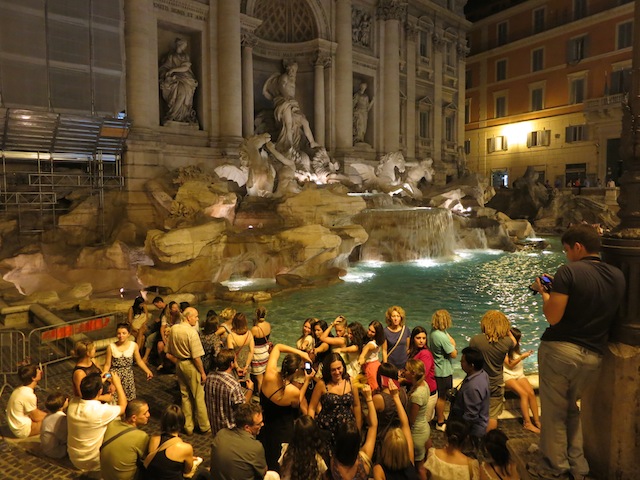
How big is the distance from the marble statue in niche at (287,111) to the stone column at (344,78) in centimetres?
164

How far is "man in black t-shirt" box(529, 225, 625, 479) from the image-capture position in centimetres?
254

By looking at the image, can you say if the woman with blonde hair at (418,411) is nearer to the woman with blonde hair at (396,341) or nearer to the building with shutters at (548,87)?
the woman with blonde hair at (396,341)

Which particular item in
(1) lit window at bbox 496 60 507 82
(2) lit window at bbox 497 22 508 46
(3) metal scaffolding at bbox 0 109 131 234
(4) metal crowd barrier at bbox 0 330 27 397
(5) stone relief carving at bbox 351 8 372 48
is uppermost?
(2) lit window at bbox 497 22 508 46

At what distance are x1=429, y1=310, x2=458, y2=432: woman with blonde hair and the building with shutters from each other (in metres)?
25.8

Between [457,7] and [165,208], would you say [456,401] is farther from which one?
[457,7]

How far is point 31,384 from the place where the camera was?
3.87 metres

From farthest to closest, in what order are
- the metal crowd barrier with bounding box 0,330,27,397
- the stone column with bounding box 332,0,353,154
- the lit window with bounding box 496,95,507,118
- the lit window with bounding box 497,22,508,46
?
1. the lit window with bounding box 496,95,507,118
2. the lit window with bounding box 497,22,508,46
3. the stone column with bounding box 332,0,353,154
4. the metal crowd barrier with bounding box 0,330,27,397

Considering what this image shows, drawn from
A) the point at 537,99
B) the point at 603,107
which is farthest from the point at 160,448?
the point at 537,99

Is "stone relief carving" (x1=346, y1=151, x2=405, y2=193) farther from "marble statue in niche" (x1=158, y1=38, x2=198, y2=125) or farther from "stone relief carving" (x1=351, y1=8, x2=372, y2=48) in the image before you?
"marble statue in niche" (x1=158, y1=38, x2=198, y2=125)

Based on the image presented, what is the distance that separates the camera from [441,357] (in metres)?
4.03

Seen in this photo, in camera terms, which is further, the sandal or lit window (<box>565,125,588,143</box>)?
lit window (<box>565,125,588,143</box>)

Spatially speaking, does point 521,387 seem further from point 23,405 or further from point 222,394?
point 23,405

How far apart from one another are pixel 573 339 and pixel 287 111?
15.8 m

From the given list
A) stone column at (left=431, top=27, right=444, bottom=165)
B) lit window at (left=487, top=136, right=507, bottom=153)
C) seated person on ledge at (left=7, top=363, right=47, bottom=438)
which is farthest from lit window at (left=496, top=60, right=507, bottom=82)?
seated person on ledge at (left=7, top=363, right=47, bottom=438)
